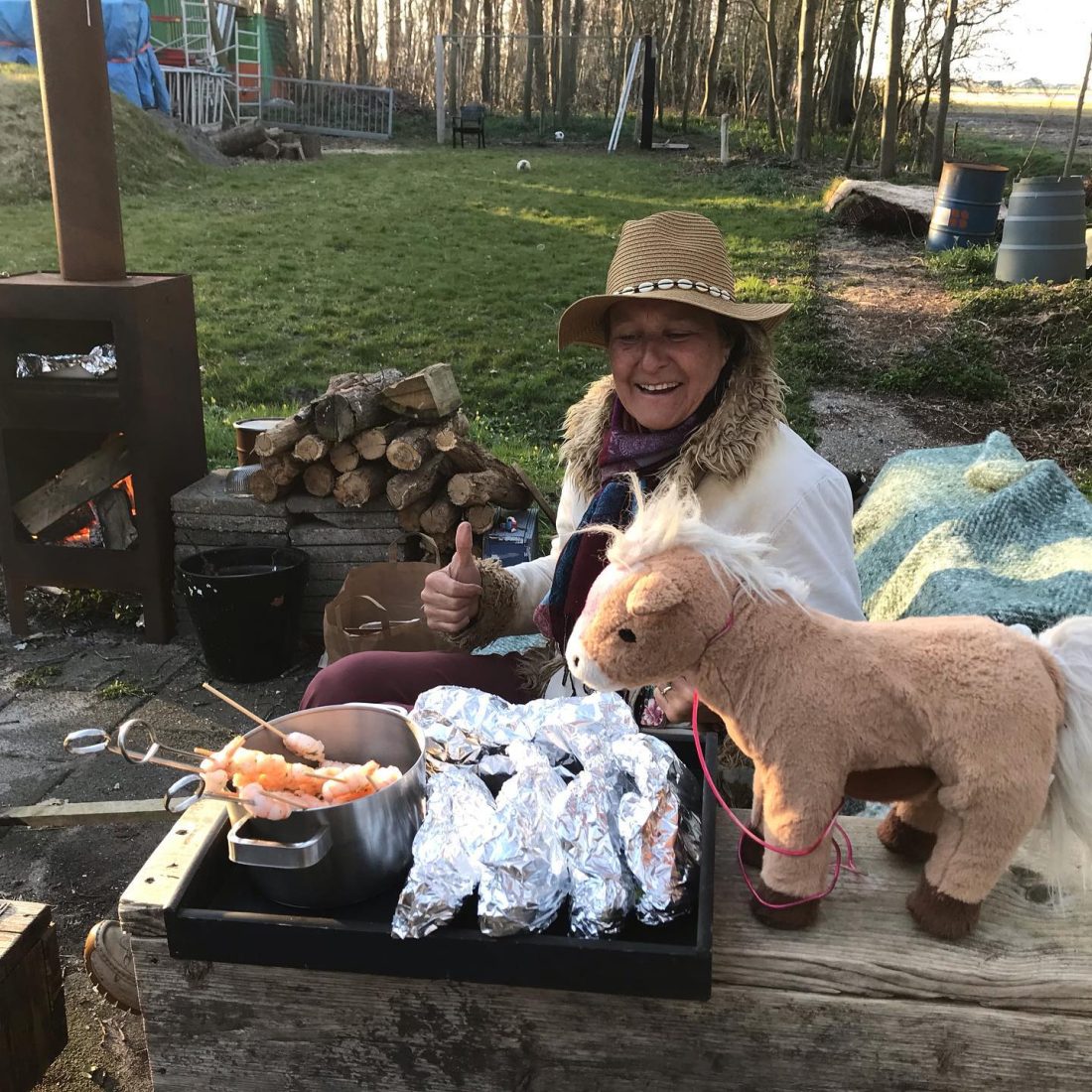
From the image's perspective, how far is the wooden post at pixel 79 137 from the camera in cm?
365

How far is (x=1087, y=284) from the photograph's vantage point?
24.8 ft

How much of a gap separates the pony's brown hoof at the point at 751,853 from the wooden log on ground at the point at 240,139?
2020 centimetres

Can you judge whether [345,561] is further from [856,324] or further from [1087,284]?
[1087,284]

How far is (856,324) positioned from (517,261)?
390 cm

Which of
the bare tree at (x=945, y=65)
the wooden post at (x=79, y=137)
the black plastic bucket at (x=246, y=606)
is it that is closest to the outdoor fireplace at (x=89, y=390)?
the wooden post at (x=79, y=137)

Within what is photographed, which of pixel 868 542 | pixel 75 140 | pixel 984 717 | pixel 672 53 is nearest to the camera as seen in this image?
pixel 984 717

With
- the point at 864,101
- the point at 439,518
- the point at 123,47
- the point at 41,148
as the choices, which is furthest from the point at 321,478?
the point at 123,47

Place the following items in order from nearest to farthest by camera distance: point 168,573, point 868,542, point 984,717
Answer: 1. point 984,717
2. point 868,542
3. point 168,573

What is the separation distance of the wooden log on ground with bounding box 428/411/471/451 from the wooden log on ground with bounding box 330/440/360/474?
322mm

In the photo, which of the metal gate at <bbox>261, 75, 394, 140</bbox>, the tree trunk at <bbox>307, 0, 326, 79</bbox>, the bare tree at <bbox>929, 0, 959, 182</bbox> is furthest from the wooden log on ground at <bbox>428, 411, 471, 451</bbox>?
the tree trunk at <bbox>307, 0, 326, 79</bbox>

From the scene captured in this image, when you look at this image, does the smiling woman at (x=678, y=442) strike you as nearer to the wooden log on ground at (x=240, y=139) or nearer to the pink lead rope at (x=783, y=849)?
the pink lead rope at (x=783, y=849)

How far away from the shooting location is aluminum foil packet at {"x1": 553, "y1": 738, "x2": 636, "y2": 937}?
120 cm

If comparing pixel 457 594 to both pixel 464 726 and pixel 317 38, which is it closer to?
pixel 464 726

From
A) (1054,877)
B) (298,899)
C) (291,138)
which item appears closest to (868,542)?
(1054,877)
